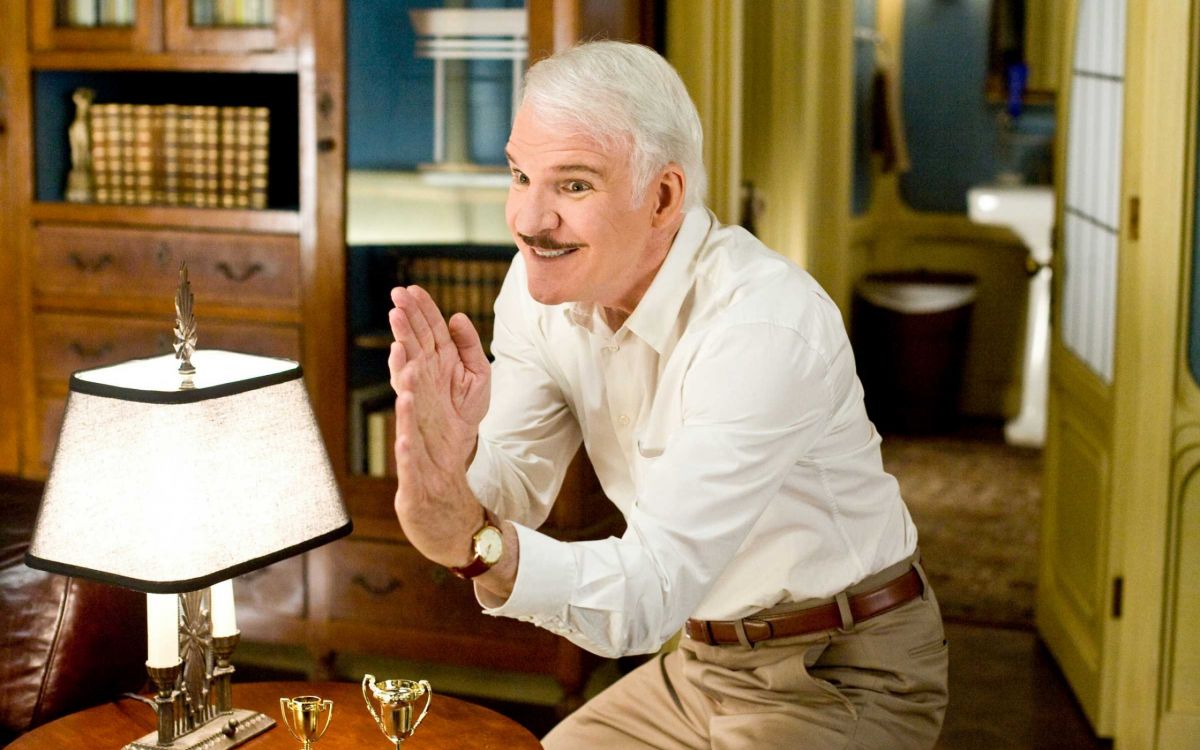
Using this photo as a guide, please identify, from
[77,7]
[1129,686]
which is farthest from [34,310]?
[1129,686]

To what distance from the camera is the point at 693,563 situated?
54.9 inches

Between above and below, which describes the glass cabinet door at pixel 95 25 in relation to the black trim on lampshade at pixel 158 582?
above

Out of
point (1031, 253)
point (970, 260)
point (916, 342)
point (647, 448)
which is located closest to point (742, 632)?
point (647, 448)

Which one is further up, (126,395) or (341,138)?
(341,138)

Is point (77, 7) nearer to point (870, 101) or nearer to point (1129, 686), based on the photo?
point (1129, 686)

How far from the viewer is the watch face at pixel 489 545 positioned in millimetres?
1263

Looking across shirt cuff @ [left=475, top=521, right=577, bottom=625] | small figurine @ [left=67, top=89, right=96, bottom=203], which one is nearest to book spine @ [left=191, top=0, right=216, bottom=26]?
small figurine @ [left=67, top=89, right=96, bottom=203]

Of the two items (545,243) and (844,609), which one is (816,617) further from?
(545,243)

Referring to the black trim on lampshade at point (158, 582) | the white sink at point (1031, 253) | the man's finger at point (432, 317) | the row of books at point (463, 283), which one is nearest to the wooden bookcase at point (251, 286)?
the row of books at point (463, 283)

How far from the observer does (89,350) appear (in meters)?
3.19

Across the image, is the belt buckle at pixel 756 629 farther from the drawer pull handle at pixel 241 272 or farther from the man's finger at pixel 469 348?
the drawer pull handle at pixel 241 272

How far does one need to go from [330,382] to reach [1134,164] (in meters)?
1.66

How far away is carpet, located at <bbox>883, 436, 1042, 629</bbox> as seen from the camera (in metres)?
3.90

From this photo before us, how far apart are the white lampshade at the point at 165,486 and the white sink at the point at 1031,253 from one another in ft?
14.4
